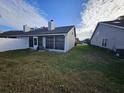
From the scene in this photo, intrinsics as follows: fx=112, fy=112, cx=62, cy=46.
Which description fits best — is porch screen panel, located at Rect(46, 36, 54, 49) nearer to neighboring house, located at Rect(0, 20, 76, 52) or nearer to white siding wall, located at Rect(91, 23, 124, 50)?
neighboring house, located at Rect(0, 20, 76, 52)

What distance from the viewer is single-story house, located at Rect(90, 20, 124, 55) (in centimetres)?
1678

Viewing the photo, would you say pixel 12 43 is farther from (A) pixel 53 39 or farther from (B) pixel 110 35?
(B) pixel 110 35

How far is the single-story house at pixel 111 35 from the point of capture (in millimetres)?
16778

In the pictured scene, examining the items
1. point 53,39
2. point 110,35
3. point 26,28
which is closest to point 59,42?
point 53,39

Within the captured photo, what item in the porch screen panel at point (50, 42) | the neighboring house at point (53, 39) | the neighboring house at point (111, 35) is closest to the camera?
the neighboring house at point (111, 35)

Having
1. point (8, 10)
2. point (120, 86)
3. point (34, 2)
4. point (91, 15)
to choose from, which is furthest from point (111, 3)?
point (120, 86)

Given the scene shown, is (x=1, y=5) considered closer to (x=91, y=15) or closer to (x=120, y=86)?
(x=120, y=86)

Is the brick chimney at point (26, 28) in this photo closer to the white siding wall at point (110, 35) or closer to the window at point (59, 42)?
the window at point (59, 42)

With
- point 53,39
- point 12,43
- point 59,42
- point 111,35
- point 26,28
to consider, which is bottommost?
point 12,43

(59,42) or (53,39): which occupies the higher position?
(53,39)

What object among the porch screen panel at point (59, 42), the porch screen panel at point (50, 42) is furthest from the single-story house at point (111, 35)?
the porch screen panel at point (50, 42)

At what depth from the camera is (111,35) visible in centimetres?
1869

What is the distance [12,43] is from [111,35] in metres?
16.8

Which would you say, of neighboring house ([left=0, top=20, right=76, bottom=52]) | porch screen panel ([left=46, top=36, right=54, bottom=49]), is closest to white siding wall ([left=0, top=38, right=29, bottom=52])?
neighboring house ([left=0, top=20, right=76, bottom=52])
